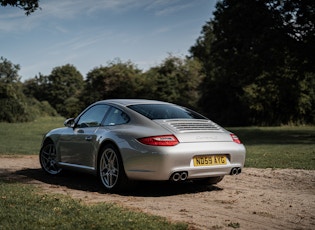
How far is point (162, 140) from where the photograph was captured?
644 cm

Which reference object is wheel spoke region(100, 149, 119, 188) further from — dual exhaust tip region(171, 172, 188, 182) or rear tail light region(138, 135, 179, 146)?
dual exhaust tip region(171, 172, 188, 182)

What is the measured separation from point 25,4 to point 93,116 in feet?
15.7

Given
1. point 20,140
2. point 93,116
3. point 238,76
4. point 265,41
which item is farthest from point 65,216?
point 238,76

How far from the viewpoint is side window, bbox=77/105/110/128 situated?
25.7 ft

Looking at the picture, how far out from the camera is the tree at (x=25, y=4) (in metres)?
10.8

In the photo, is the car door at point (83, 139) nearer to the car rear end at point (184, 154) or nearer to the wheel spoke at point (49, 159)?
the wheel spoke at point (49, 159)

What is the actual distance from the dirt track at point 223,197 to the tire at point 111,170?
0.57ft

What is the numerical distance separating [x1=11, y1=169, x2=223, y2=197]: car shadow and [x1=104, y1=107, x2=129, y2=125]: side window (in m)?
1.07

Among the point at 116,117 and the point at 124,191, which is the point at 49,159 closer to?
the point at 116,117

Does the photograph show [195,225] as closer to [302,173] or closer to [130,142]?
[130,142]

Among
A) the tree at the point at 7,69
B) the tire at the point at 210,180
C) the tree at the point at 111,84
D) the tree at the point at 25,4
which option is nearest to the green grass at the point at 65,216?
the tire at the point at 210,180

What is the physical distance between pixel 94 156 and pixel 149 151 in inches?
56.9

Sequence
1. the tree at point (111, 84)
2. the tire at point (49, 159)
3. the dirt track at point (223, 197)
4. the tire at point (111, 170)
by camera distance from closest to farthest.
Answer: the dirt track at point (223, 197) < the tire at point (111, 170) < the tire at point (49, 159) < the tree at point (111, 84)

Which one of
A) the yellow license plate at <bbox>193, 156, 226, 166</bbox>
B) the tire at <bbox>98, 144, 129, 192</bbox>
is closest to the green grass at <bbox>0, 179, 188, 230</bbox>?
the tire at <bbox>98, 144, 129, 192</bbox>
